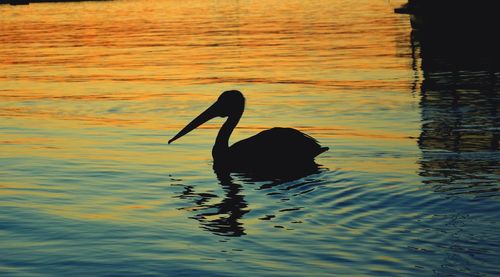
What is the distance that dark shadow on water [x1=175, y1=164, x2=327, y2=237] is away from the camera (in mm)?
12008

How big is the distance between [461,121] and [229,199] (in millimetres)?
8263

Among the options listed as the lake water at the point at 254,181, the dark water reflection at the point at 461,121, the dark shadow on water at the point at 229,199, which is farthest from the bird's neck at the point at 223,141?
the dark water reflection at the point at 461,121

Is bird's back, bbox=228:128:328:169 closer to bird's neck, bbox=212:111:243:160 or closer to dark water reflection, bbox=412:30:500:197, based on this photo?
bird's neck, bbox=212:111:243:160

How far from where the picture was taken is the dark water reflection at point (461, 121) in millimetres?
14258

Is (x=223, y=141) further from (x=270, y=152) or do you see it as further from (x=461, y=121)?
(x=461, y=121)

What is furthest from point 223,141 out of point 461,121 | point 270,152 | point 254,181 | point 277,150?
point 461,121

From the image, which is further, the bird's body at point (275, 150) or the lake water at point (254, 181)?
the bird's body at point (275, 150)

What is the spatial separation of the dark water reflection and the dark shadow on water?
2.14 meters

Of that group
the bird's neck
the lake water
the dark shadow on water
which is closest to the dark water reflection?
the lake water

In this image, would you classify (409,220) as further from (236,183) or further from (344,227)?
(236,183)

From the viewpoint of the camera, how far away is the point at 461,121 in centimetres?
2062

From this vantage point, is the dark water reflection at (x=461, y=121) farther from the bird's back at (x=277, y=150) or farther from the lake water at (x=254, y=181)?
the bird's back at (x=277, y=150)

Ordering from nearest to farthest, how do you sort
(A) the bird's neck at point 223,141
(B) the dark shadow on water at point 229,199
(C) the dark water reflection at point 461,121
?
(B) the dark shadow on water at point 229,199 → (C) the dark water reflection at point 461,121 → (A) the bird's neck at point 223,141

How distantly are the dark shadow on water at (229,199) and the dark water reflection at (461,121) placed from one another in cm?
214
